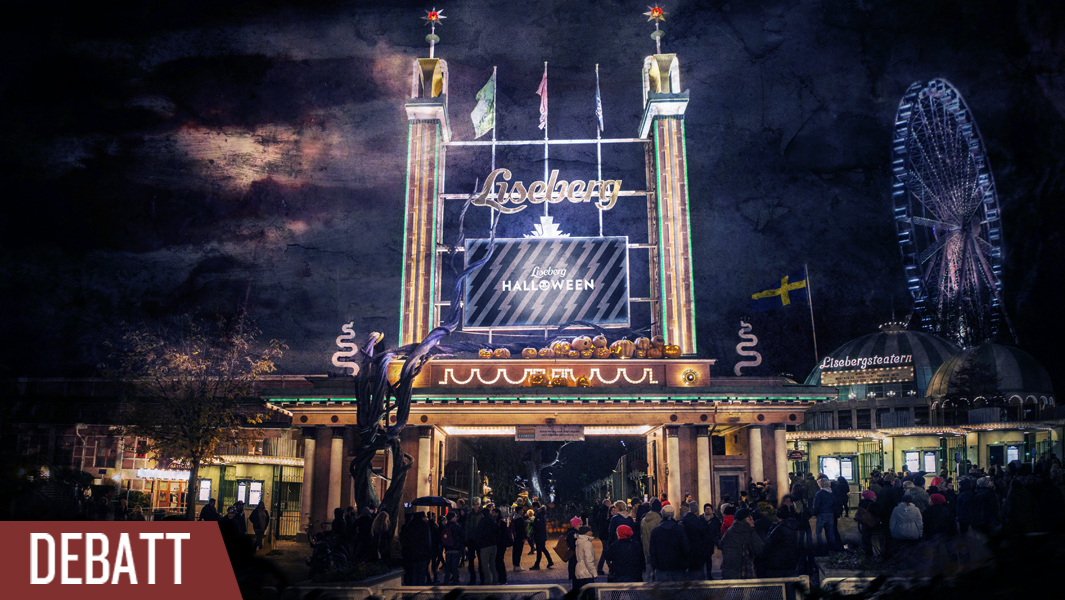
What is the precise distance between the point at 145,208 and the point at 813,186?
27457 millimetres

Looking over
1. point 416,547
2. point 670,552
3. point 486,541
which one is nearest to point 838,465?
point 486,541

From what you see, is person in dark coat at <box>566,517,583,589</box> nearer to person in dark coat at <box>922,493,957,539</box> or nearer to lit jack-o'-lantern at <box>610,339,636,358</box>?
person in dark coat at <box>922,493,957,539</box>

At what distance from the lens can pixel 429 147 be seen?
29.4 metres

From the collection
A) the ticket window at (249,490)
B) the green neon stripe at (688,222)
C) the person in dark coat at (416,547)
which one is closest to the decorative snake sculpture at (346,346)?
the person in dark coat at (416,547)

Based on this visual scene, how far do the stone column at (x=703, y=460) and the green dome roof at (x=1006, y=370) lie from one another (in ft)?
85.7

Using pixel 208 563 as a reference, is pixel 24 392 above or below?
above

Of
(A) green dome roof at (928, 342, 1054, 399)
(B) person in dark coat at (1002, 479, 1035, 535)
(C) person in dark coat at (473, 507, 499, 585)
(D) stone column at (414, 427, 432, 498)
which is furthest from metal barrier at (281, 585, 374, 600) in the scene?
(A) green dome roof at (928, 342, 1054, 399)

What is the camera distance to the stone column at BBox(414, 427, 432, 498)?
25406 mm

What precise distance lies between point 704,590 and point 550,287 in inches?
764

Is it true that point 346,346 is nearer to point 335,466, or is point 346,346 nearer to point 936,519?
point 335,466

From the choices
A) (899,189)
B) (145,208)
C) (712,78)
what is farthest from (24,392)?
(899,189)

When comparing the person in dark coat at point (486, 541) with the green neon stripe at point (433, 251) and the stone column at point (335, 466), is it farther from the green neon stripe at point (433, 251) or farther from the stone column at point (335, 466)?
the green neon stripe at point (433, 251)

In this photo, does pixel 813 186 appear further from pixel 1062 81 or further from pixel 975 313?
pixel 975 313

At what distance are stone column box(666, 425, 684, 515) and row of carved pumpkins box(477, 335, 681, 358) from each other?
2.64 m
